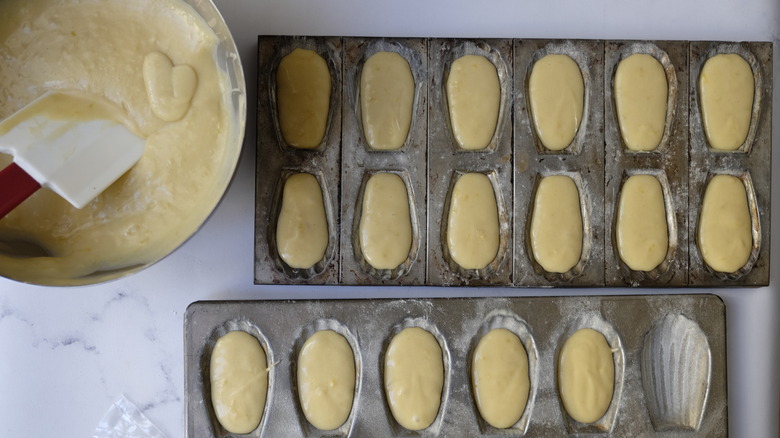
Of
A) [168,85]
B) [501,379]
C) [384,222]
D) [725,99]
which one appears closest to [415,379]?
[501,379]

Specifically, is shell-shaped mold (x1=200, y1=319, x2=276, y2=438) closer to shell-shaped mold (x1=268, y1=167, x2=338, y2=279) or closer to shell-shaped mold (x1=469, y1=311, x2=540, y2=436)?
shell-shaped mold (x1=268, y1=167, x2=338, y2=279)

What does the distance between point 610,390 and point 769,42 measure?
93 centimetres

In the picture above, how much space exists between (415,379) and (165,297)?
650 millimetres

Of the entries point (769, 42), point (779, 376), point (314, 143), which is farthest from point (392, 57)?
point (779, 376)

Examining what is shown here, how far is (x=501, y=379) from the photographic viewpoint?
4.69ft

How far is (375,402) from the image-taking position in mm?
1417

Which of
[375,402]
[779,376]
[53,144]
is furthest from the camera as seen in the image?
[779,376]

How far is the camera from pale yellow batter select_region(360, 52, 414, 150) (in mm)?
1436

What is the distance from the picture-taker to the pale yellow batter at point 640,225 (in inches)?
57.4

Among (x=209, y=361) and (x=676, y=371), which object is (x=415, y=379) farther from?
(x=676, y=371)

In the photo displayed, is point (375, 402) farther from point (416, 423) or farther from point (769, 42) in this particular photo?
point (769, 42)

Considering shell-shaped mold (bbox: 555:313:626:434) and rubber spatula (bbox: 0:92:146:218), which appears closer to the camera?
rubber spatula (bbox: 0:92:146:218)

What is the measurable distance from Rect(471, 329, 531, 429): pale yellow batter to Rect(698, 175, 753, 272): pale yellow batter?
Result: 529mm

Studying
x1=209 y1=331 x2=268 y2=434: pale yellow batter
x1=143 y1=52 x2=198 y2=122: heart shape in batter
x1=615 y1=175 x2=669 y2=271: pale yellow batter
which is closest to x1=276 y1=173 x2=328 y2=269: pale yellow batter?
x1=209 y1=331 x2=268 y2=434: pale yellow batter
